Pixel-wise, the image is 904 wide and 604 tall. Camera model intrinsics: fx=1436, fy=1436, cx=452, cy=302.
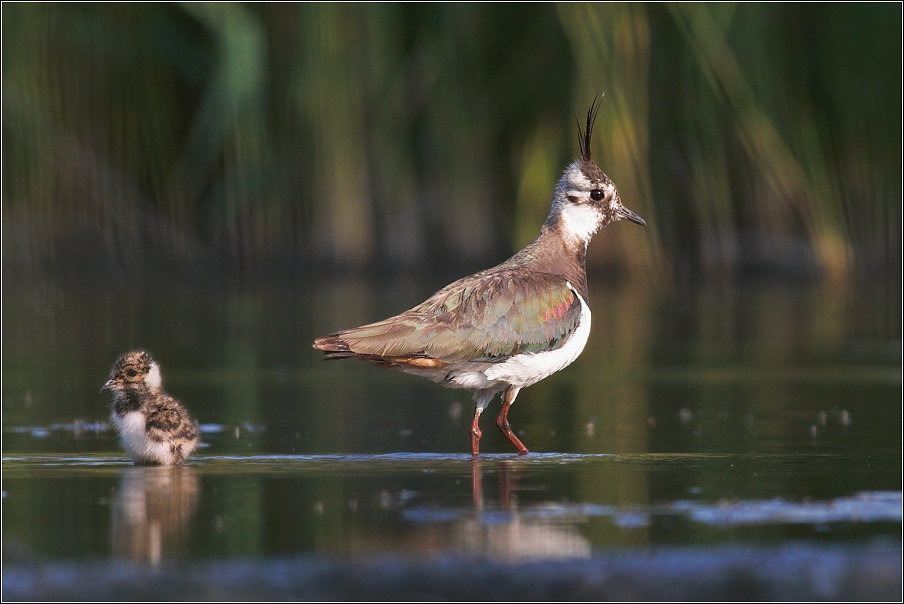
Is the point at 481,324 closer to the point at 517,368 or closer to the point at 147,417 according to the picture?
the point at 517,368

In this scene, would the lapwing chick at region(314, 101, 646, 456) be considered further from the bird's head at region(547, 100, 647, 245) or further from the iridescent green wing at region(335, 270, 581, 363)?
the bird's head at region(547, 100, 647, 245)

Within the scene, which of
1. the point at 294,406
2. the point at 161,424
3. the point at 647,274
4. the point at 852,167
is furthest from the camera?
the point at 852,167

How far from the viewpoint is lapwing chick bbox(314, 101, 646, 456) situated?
21.3 feet

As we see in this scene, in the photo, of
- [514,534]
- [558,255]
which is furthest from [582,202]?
[514,534]

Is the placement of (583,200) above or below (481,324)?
above

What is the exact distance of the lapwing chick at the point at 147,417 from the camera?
643 centimetres

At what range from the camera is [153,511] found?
525 centimetres

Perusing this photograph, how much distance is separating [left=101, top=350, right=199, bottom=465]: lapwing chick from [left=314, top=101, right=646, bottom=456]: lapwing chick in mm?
778

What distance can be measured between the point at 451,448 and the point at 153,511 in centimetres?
201

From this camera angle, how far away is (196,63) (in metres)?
16.9

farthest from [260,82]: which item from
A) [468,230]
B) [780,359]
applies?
[780,359]

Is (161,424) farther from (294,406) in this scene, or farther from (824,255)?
(824,255)

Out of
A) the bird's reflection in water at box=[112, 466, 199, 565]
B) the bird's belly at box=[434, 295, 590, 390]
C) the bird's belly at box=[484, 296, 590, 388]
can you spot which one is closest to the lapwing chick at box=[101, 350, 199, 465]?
the bird's reflection in water at box=[112, 466, 199, 565]

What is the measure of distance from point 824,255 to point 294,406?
841 cm
